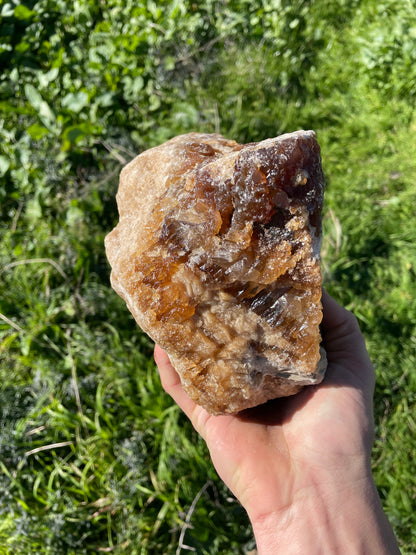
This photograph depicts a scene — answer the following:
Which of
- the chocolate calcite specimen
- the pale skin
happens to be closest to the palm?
the pale skin

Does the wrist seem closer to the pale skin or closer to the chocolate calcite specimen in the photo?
the pale skin

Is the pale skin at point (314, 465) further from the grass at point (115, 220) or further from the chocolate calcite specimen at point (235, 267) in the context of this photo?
the grass at point (115, 220)

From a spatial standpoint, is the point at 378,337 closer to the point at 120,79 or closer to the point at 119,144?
the point at 119,144

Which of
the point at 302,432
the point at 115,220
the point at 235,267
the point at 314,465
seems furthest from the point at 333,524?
the point at 115,220

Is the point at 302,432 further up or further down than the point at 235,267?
further down

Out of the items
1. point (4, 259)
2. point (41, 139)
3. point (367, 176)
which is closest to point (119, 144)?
point (41, 139)

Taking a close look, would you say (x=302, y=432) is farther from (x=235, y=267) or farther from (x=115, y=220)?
(x=115, y=220)

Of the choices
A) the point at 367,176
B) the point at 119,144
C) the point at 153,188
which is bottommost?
A: the point at 367,176
